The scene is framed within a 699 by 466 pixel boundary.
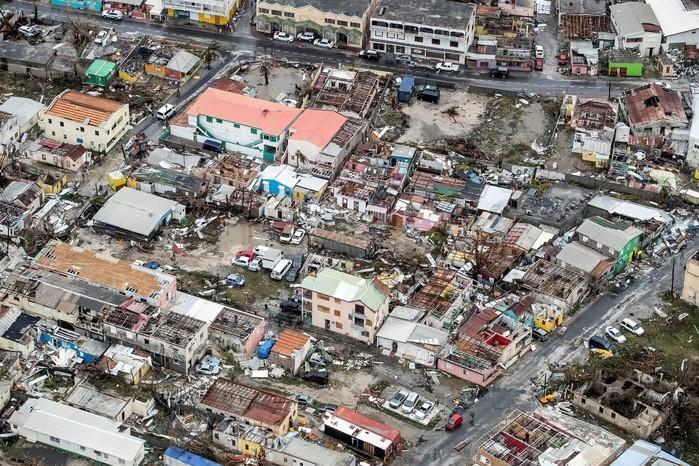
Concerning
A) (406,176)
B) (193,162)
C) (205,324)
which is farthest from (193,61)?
(205,324)

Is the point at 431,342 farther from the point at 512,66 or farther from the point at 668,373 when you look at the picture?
the point at 512,66

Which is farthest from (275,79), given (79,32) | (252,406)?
(252,406)

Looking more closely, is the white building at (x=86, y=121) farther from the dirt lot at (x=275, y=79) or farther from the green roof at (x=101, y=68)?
the dirt lot at (x=275, y=79)

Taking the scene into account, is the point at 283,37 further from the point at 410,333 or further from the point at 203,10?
the point at 410,333

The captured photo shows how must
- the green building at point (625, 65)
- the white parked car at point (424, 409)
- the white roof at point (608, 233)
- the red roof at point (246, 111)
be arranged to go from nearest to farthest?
1. the white parked car at point (424, 409)
2. the white roof at point (608, 233)
3. the red roof at point (246, 111)
4. the green building at point (625, 65)

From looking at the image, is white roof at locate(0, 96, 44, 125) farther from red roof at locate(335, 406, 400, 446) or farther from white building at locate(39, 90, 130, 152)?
red roof at locate(335, 406, 400, 446)

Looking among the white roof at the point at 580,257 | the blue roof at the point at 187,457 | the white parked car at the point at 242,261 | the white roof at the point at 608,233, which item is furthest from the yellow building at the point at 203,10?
the blue roof at the point at 187,457

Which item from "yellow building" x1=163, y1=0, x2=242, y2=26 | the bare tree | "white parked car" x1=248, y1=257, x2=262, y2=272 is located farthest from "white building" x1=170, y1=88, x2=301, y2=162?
"yellow building" x1=163, y1=0, x2=242, y2=26
